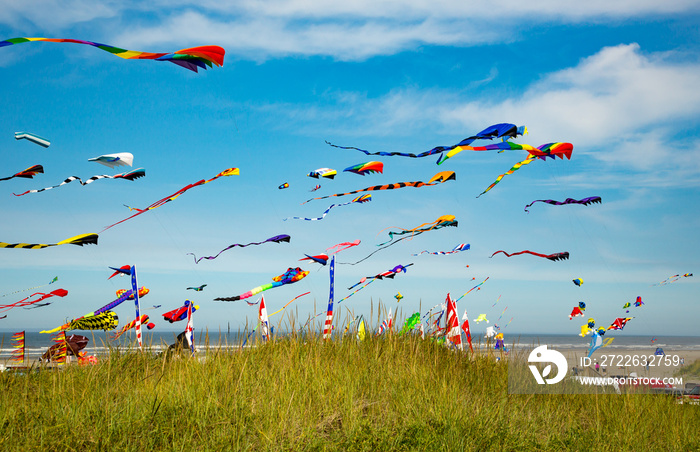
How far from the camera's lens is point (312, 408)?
6.01 m

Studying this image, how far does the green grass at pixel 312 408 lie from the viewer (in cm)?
520

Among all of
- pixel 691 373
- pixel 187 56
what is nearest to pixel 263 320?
pixel 187 56

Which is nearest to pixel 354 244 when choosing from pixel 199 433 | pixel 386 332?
pixel 386 332

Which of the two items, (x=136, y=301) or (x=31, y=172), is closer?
(x=31, y=172)

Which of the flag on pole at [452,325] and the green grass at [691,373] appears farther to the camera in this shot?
the green grass at [691,373]

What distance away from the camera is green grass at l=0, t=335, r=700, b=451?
520 cm

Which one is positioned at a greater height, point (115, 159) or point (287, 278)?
point (115, 159)

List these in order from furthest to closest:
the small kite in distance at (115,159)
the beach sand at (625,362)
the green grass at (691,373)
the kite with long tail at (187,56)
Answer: the green grass at (691,373), the beach sand at (625,362), the small kite in distance at (115,159), the kite with long tail at (187,56)

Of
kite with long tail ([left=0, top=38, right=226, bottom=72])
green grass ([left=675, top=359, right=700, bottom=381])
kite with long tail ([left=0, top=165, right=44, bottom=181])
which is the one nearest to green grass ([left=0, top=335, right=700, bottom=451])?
kite with long tail ([left=0, top=165, right=44, bottom=181])

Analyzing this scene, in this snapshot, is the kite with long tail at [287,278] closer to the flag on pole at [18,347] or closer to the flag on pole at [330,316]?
the flag on pole at [330,316]

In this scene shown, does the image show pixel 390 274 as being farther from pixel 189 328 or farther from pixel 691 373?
pixel 691 373

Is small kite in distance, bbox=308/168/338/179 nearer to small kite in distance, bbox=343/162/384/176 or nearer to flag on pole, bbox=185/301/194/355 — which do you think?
small kite in distance, bbox=343/162/384/176

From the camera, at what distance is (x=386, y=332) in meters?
9.45

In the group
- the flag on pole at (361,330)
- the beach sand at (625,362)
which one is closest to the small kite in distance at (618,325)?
the beach sand at (625,362)
